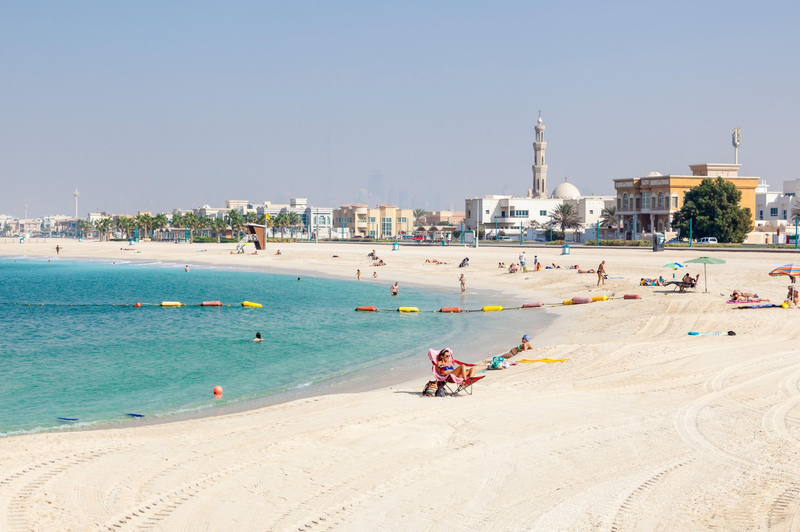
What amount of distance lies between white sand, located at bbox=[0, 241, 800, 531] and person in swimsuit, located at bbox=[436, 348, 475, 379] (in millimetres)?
695

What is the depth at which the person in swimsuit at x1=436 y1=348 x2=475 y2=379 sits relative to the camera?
1545 cm

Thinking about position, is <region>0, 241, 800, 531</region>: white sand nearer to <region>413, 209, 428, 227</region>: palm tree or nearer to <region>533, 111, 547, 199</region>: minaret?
<region>533, 111, 547, 199</region>: minaret

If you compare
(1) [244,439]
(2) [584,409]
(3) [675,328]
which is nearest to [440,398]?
(2) [584,409]

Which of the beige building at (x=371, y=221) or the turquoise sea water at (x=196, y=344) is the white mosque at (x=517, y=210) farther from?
the turquoise sea water at (x=196, y=344)

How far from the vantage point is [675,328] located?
24.3 m

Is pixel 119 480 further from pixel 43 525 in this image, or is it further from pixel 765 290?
pixel 765 290

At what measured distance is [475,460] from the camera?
1038 cm

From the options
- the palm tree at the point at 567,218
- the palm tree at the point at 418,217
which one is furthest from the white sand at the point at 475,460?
the palm tree at the point at 418,217

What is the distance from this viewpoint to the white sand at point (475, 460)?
27.5 ft

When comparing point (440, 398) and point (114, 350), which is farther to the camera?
point (114, 350)

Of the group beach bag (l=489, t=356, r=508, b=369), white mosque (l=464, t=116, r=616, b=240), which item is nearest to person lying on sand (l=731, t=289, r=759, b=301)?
beach bag (l=489, t=356, r=508, b=369)

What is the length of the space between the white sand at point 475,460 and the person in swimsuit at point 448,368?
0.69 meters

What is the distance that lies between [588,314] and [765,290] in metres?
10.1

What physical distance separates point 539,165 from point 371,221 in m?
42.2
